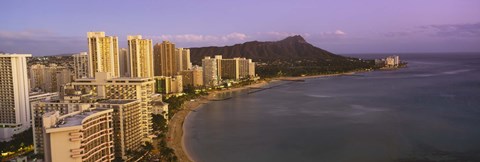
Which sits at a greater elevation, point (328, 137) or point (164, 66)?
point (164, 66)

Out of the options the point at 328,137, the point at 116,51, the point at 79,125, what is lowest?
the point at 328,137

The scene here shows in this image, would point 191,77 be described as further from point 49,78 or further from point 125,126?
point 125,126

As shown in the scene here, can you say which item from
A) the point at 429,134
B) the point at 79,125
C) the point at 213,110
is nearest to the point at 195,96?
the point at 213,110

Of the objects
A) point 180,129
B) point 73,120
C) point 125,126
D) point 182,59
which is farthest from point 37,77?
point 73,120

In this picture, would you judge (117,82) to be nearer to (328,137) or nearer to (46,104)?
(46,104)

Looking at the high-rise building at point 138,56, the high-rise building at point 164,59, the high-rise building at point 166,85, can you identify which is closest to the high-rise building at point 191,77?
the high-rise building at point 164,59

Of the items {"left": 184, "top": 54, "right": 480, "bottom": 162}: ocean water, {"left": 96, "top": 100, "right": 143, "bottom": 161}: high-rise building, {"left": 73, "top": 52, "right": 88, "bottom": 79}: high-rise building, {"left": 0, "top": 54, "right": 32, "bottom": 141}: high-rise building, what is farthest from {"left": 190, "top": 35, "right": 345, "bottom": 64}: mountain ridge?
{"left": 96, "top": 100, "right": 143, "bottom": 161}: high-rise building
